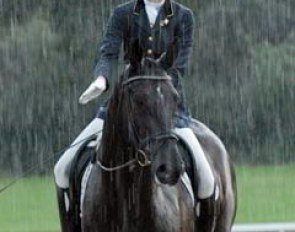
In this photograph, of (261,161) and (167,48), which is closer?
(167,48)

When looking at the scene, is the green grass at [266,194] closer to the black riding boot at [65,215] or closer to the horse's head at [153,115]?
the black riding boot at [65,215]

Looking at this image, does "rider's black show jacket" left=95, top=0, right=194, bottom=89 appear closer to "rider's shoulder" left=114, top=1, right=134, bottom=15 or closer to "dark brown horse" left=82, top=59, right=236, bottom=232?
"rider's shoulder" left=114, top=1, right=134, bottom=15

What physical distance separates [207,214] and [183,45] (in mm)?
1396

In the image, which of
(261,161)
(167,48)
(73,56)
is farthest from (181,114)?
(261,161)

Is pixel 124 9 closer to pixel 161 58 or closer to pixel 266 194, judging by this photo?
pixel 161 58

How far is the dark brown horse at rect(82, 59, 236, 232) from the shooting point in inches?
Result: 275

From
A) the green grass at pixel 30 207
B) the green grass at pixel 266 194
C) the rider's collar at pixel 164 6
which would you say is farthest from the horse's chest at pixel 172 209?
the green grass at pixel 266 194

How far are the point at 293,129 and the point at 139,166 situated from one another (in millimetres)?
28415

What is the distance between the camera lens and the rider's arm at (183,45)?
7723 mm

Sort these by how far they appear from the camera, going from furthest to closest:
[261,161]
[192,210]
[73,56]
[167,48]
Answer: [261,161] → [73,56] → [192,210] → [167,48]

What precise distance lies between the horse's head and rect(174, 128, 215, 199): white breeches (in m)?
1.07

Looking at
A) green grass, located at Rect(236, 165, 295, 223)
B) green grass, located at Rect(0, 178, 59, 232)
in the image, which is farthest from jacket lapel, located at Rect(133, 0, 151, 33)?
green grass, located at Rect(236, 165, 295, 223)

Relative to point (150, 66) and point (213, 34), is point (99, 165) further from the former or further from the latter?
point (213, 34)

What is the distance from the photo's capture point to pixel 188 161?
8.29 metres
